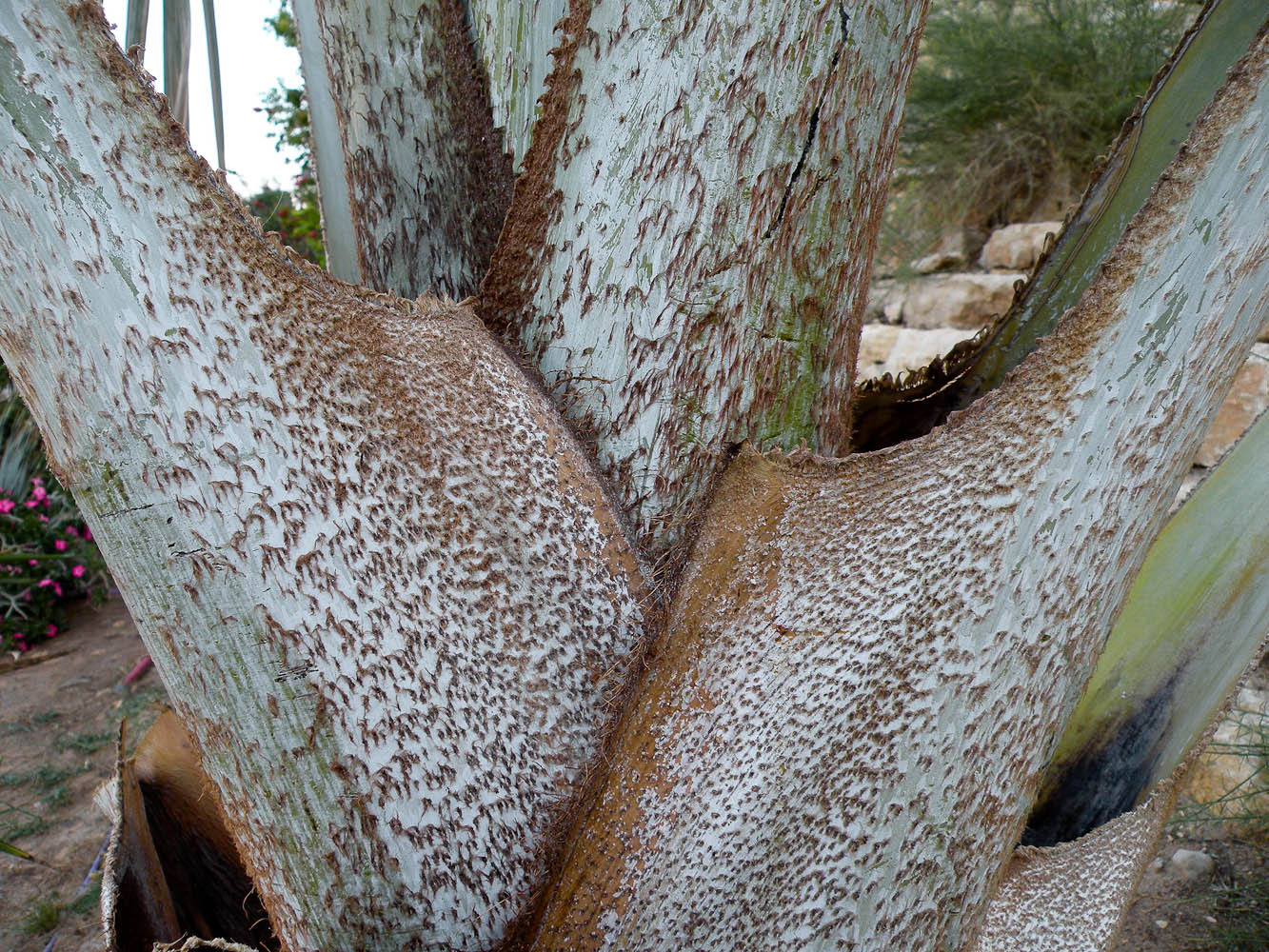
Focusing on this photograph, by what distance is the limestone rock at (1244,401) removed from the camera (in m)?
3.67

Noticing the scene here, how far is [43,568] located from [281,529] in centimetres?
604

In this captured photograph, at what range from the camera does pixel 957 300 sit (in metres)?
4.81

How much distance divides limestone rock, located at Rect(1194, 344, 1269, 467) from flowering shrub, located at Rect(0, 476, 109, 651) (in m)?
6.16

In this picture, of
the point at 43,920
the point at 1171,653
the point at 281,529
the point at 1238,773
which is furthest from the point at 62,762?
the point at 1238,773

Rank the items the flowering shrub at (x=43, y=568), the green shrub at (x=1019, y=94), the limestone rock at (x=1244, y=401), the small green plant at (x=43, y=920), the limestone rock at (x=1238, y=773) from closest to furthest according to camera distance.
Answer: the limestone rock at (x=1238, y=773) → the small green plant at (x=43, y=920) → the limestone rock at (x=1244, y=401) → the green shrub at (x=1019, y=94) → the flowering shrub at (x=43, y=568)

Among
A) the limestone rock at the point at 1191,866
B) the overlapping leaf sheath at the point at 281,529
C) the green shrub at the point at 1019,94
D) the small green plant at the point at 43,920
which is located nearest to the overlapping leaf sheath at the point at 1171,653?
the overlapping leaf sheath at the point at 281,529

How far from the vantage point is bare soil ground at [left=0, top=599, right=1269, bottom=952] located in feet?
8.51

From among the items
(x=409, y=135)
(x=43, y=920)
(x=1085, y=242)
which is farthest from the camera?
(x=43, y=920)

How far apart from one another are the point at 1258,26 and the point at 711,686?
974 mm

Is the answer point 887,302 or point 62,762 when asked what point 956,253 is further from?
point 62,762

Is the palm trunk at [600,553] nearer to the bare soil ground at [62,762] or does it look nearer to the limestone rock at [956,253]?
the bare soil ground at [62,762]

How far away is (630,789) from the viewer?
92 centimetres

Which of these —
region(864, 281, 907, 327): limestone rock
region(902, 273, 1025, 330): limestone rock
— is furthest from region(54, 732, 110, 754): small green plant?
region(902, 273, 1025, 330): limestone rock

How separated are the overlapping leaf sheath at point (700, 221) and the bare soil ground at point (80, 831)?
0.75 metres
